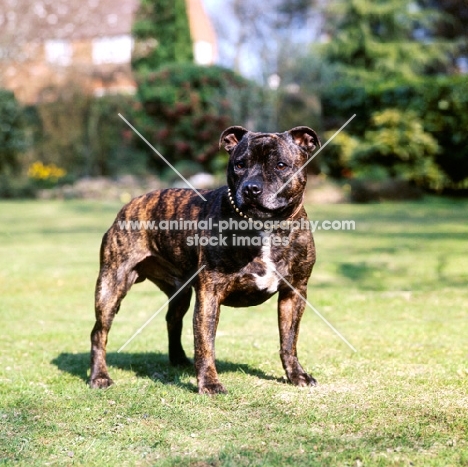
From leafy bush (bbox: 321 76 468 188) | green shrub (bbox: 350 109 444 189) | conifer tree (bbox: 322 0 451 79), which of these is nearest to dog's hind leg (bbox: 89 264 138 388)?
green shrub (bbox: 350 109 444 189)

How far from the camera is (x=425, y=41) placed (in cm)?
4022

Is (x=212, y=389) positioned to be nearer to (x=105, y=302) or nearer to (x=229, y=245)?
(x=229, y=245)

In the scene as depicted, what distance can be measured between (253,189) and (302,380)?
1.51m

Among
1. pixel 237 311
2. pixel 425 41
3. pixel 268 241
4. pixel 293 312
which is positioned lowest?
pixel 237 311

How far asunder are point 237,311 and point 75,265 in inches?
151

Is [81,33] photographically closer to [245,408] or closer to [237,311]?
[237,311]

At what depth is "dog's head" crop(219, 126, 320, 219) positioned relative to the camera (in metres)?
4.89

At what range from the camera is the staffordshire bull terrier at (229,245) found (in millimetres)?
→ 5027

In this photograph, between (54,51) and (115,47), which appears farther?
(115,47)

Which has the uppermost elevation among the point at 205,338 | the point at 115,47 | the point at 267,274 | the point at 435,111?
the point at 115,47

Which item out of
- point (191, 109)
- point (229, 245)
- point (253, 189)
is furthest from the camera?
point (191, 109)

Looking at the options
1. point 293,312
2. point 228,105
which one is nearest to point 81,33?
point 228,105

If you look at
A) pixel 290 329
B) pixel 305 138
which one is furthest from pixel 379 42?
pixel 290 329

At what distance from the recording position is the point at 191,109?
2581cm
